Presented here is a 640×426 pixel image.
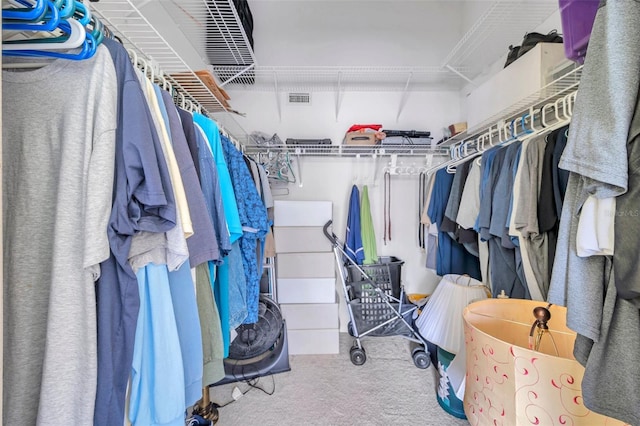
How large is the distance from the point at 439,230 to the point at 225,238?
1.48m

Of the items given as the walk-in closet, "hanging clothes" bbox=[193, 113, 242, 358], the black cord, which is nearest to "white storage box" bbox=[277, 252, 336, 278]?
the walk-in closet

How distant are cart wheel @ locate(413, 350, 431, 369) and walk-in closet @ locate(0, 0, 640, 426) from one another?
0.04ft

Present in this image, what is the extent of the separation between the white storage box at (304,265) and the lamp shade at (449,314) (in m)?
0.80

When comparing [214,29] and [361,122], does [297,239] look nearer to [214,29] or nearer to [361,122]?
[361,122]

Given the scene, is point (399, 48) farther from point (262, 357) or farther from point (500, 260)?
point (262, 357)

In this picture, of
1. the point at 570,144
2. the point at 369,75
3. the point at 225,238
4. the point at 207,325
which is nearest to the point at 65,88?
the point at 225,238

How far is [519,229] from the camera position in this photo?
3.74 ft

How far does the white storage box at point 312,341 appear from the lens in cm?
215

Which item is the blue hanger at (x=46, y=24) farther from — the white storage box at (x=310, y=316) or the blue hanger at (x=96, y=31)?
the white storage box at (x=310, y=316)

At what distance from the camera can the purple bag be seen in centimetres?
95

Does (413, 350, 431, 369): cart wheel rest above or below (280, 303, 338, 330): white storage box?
below

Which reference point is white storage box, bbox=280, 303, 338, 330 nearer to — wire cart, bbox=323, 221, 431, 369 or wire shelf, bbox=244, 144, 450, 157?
wire cart, bbox=323, 221, 431, 369

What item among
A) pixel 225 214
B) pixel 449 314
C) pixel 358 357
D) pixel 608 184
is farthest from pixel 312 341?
pixel 608 184

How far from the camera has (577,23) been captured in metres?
0.98
